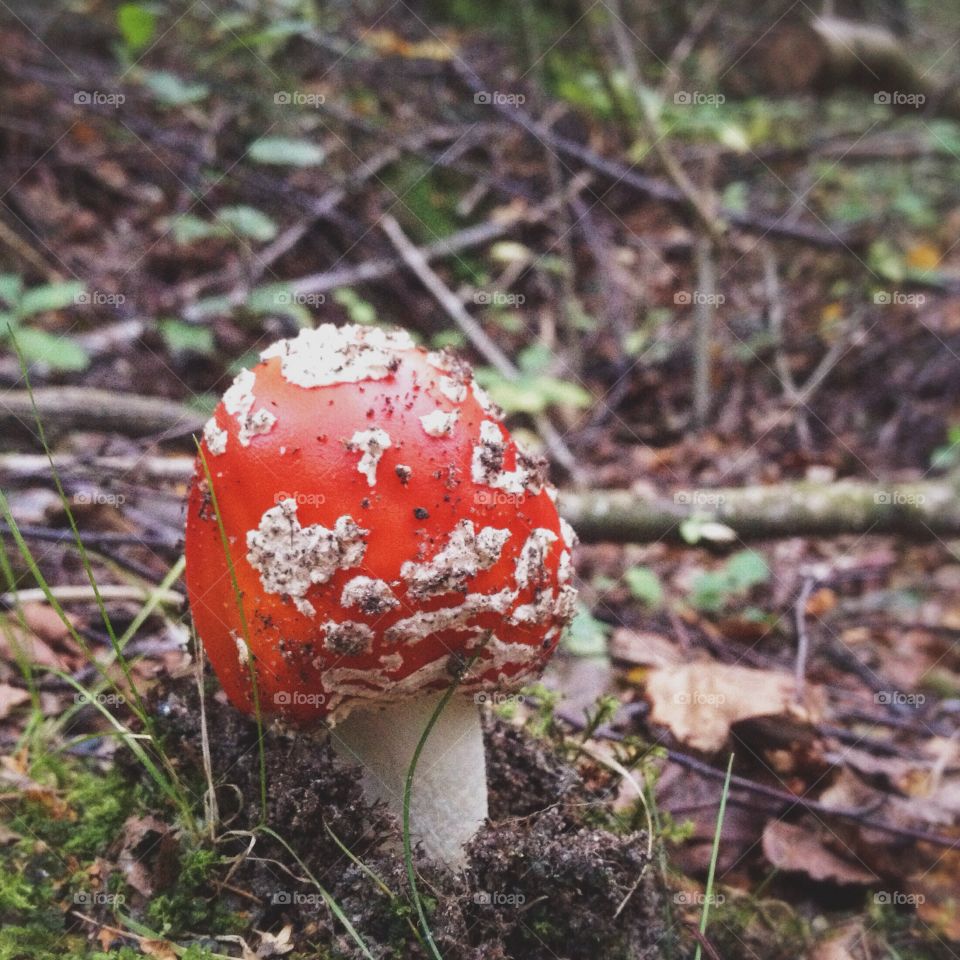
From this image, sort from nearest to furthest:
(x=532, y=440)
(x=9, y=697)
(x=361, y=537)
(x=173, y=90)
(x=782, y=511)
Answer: (x=361, y=537) → (x=9, y=697) → (x=782, y=511) → (x=173, y=90) → (x=532, y=440)

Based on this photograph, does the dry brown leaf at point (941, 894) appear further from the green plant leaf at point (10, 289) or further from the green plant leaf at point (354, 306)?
the green plant leaf at point (10, 289)

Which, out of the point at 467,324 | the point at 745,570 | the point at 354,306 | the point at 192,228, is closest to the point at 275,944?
the point at 745,570

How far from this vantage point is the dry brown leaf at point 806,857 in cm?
317

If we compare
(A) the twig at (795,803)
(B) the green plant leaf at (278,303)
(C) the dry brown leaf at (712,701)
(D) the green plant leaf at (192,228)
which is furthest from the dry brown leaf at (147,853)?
(D) the green plant leaf at (192,228)

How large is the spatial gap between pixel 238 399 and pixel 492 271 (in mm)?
5642

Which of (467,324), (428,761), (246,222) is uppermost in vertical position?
(246,222)

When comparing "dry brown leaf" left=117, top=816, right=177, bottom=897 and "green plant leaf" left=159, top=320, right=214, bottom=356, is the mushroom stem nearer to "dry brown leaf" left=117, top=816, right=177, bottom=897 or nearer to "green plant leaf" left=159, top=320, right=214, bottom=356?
"dry brown leaf" left=117, top=816, right=177, bottom=897

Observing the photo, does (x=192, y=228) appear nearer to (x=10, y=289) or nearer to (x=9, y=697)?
(x=10, y=289)

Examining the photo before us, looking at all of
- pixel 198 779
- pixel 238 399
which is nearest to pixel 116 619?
pixel 198 779

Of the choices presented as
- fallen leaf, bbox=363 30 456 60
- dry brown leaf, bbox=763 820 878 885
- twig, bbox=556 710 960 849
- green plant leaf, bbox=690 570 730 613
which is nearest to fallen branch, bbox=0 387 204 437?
twig, bbox=556 710 960 849

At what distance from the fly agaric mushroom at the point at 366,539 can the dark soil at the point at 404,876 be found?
253 millimetres

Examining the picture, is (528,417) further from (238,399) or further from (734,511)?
(238,399)

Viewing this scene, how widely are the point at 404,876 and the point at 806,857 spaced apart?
5.45ft

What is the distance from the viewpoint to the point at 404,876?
2.37 m
